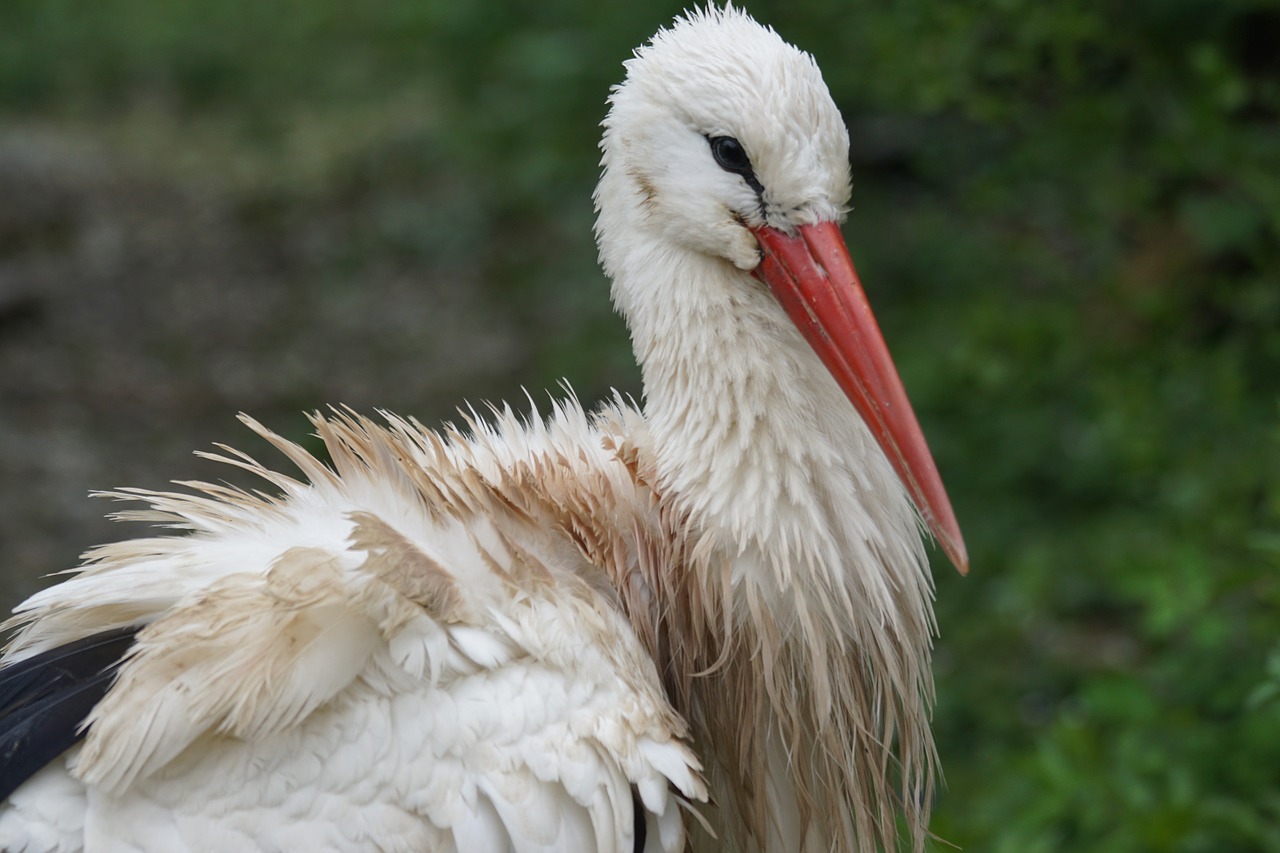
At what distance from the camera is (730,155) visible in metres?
2.10

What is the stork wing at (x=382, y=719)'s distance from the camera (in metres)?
1.86

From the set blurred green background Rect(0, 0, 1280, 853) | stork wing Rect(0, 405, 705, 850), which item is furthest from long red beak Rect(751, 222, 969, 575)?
blurred green background Rect(0, 0, 1280, 853)

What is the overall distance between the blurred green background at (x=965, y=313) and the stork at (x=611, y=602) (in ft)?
2.33

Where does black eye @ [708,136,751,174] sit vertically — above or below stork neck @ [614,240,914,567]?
above

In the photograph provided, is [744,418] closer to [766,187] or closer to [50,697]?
[766,187]

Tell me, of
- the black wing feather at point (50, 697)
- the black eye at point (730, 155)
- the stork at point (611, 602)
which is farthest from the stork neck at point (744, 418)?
the black wing feather at point (50, 697)

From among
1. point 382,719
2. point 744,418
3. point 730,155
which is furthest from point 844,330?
point 382,719

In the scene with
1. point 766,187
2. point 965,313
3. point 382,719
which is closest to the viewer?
point 382,719

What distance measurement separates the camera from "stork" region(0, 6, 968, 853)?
1.89 m

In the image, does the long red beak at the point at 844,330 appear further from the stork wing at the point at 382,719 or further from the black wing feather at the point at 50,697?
the black wing feather at the point at 50,697

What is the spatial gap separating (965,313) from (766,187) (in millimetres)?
2590

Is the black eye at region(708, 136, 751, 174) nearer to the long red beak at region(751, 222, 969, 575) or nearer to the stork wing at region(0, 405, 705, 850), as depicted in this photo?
the long red beak at region(751, 222, 969, 575)

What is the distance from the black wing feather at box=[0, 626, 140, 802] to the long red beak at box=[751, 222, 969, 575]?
108 centimetres

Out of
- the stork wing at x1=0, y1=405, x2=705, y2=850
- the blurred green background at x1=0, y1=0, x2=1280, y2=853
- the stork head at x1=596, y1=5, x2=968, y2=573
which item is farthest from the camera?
the blurred green background at x1=0, y1=0, x2=1280, y2=853
